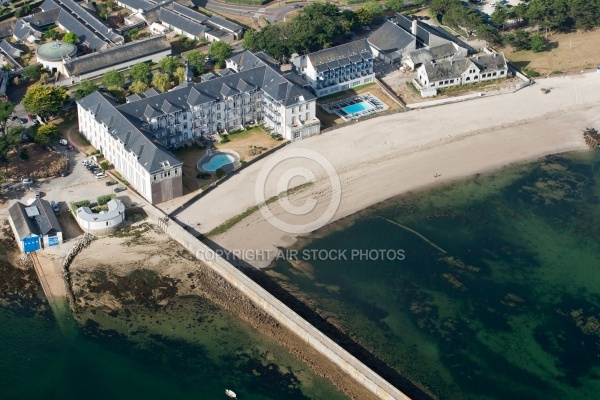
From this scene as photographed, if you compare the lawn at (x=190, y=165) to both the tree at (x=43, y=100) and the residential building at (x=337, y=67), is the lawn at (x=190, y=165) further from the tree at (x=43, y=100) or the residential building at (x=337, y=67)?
the residential building at (x=337, y=67)

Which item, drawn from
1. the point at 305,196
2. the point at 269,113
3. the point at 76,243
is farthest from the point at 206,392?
the point at 269,113

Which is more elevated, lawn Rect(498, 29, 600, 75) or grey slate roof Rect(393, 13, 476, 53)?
grey slate roof Rect(393, 13, 476, 53)

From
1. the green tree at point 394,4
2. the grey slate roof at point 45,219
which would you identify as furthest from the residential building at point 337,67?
the grey slate roof at point 45,219

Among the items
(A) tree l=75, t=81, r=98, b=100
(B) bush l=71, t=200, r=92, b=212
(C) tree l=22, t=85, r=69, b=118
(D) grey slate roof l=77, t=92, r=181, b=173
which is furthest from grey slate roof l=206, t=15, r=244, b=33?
(B) bush l=71, t=200, r=92, b=212

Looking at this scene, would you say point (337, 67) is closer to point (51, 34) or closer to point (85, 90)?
point (85, 90)

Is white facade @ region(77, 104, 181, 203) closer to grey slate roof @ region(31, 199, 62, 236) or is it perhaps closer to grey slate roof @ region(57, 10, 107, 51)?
grey slate roof @ region(31, 199, 62, 236)

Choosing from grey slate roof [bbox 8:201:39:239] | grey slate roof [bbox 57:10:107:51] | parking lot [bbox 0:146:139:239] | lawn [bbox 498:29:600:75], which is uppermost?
lawn [bbox 498:29:600:75]

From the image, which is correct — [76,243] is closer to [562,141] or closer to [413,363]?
[413,363]
